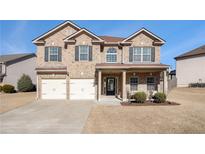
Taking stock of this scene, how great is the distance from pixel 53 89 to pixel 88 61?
492 centimetres

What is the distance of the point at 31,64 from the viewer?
37312 millimetres

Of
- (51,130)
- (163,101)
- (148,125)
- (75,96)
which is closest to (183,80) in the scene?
(163,101)

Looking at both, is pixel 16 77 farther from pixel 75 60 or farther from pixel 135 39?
pixel 135 39

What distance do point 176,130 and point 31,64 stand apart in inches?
1314

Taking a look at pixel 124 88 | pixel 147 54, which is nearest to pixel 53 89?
pixel 124 88

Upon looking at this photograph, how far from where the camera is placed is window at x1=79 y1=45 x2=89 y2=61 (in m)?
21.9

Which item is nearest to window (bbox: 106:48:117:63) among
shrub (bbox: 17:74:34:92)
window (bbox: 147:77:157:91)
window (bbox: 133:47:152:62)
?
window (bbox: 133:47:152:62)

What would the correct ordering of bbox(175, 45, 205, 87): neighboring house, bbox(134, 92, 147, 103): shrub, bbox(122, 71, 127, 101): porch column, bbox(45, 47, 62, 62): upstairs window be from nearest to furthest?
bbox(134, 92, 147, 103): shrub
bbox(122, 71, 127, 101): porch column
bbox(45, 47, 62, 62): upstairs window
bbox(175, 45, 205, 87): neighboring house

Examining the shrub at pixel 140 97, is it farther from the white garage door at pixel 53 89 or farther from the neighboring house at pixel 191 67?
the neighboring house at pixel 191 67

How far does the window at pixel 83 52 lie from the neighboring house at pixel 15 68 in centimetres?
1726

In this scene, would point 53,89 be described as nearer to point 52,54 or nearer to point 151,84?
point 52,54

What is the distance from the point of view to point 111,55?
23.0 metres

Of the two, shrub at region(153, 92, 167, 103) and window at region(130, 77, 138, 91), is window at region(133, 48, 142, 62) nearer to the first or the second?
window at region(130, 77, 138, 91)

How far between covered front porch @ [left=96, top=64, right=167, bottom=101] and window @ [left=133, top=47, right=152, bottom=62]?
1487 mm
